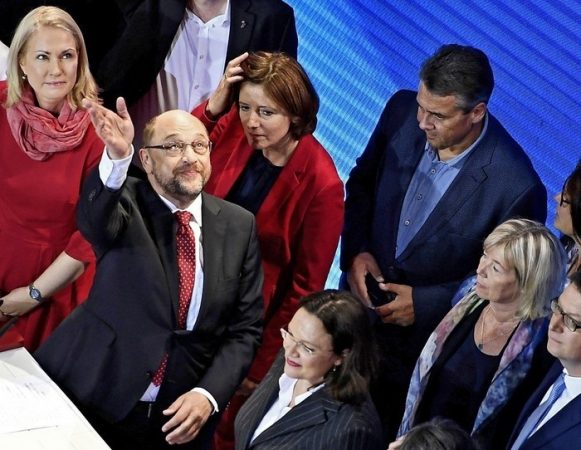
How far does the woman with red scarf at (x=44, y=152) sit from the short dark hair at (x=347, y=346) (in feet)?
3.99

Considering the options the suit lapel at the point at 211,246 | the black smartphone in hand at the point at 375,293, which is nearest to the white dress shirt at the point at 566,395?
the black smartphone in hand at the point at 375,293

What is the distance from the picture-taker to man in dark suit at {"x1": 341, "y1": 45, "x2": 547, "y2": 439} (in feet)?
13.6

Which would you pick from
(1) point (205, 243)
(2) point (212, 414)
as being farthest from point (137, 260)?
(2) point (212, 414)

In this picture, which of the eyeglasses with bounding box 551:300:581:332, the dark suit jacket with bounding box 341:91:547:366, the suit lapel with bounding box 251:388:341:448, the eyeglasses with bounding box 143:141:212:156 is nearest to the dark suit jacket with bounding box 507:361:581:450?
the eyeglasses with bounding box 551:300:581:332

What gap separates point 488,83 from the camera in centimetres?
414

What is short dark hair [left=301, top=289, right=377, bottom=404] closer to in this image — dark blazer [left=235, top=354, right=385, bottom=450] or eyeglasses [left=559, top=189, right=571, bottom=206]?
dark blazer [left=235, top=354, right=385, bottom=450]

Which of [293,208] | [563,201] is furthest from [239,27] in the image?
[563,201]

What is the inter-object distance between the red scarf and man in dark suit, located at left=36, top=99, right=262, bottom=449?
1.80 feet

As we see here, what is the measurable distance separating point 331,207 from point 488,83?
733mm

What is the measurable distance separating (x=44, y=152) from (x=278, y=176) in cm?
86

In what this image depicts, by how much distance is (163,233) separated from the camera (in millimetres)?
3922

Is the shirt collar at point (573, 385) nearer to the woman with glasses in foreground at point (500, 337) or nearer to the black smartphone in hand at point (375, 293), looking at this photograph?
the woman with glasses in foreground at point (500, 337)

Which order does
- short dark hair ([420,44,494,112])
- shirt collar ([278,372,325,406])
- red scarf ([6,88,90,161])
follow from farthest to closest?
red scarf ([6,88,90,161]) → short dark hair ([420,44,494,112]) → shirt collar ([278,372,325,406])

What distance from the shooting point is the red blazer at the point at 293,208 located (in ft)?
14.5
